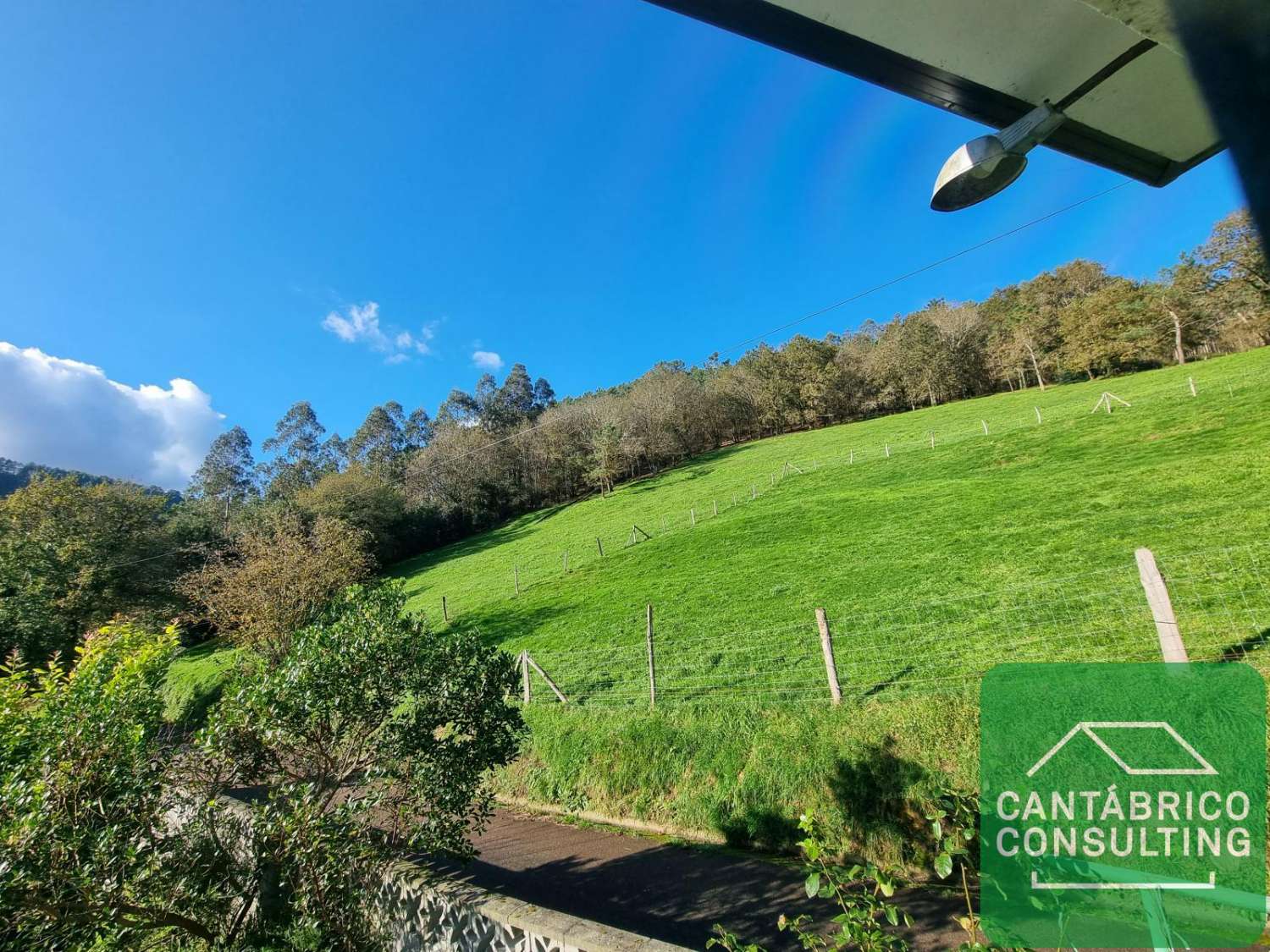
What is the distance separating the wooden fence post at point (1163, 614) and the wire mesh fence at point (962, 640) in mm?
829

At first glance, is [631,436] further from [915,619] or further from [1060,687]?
[1060,687]

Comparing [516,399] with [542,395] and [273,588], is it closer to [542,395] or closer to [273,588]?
[542,395]

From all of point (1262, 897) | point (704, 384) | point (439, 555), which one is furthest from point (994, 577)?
point (704, 384)

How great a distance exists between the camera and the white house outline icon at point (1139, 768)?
11.9ft

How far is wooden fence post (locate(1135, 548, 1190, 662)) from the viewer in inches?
185

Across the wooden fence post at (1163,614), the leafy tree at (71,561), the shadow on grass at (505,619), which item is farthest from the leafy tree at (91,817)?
the leafy tree at (71,561)

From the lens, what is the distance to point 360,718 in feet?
13.4

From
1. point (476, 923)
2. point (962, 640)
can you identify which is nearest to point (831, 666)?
point (962, 640)

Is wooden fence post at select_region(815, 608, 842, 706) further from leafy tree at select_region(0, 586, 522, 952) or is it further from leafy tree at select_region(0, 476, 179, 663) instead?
leafy tree at select_region(0, 476, 179, 663)

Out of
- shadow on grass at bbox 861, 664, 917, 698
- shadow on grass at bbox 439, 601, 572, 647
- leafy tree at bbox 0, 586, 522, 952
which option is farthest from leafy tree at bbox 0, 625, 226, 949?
shadow on grass at bbox 439, 601, 572, 647

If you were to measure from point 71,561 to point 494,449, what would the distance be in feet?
86.5

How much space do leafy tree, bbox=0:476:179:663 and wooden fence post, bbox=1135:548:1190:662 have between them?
→ 28.7 metres

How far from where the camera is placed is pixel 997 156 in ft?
4.96

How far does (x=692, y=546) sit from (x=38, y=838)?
15817mm
